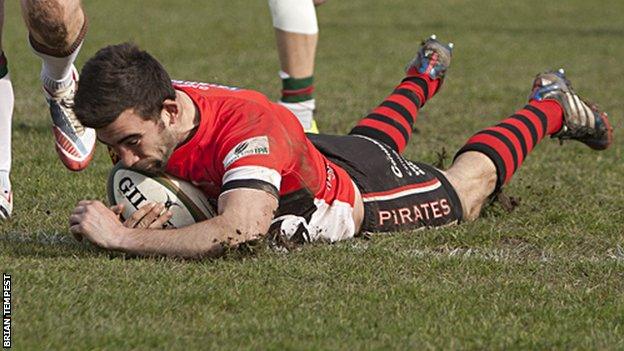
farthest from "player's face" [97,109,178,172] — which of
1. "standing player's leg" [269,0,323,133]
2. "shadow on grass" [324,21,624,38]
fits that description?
"shadow on grass" [324,21,624,38]

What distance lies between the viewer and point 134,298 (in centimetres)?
476

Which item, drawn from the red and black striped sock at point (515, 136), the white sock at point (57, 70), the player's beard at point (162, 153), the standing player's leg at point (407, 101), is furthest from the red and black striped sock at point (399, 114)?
the player's beard at point (162, 153)

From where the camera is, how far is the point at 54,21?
6.18 m

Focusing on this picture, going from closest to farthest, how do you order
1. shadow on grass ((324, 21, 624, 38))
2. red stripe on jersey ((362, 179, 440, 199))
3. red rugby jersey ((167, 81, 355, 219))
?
red rugby jersey ((167, 81, 355, 219))
red stripe on jersey ((362, 179, 440, 199))
shadow on grass ((324, 21, 624, 38))

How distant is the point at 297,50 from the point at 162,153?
3.10m

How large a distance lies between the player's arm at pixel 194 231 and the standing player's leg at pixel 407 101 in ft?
5.85

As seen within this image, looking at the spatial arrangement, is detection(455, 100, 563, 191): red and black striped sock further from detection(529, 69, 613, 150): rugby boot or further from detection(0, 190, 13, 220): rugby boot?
detection(0, 190, 13, 220): rugby boot

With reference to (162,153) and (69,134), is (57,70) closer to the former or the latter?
(69,134)

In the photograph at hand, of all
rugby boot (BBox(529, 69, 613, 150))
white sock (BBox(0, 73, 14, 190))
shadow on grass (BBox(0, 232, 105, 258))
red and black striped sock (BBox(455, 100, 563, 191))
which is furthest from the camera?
rugby boot (BBox(529, 69, 613, 150))

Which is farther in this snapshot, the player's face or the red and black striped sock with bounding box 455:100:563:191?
the red and black striped sock with bounding box 455:100:563:191

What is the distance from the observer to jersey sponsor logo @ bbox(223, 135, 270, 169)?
5453 millimetres

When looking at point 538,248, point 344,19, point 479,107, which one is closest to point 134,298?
point 538,248

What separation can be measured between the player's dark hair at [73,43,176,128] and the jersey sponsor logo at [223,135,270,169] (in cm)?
33

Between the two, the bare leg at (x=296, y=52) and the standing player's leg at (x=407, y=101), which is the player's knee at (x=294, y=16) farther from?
the standing player's leg at (x=407, y=101)
